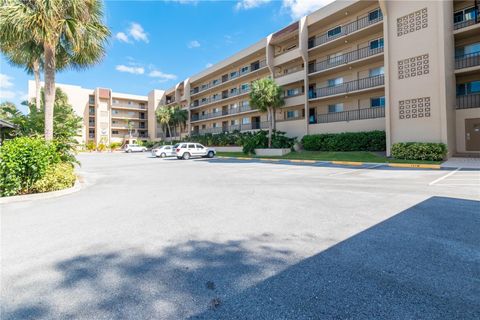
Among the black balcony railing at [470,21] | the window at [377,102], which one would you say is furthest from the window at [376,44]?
the black balcony railing at [470,21]

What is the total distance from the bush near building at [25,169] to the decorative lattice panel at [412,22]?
2473 centimetres

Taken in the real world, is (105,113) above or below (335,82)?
above

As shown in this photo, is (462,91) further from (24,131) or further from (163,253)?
(24,131)

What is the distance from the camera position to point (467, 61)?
1855 centimetres

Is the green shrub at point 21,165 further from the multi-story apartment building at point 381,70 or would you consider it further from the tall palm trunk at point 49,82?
the multi-story apartment building at point 381,70

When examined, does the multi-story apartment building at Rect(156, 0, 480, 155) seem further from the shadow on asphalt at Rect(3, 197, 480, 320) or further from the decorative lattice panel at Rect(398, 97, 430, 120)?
the shadow on asphalt at Rect(3, 197, 480, 320)

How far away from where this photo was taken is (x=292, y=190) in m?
8.91

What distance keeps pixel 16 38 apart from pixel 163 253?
1243 cm

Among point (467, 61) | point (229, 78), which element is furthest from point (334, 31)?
point (229, 78)

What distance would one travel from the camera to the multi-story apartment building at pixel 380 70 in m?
18.2

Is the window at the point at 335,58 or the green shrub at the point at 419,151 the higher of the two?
the window at the point at 335,58

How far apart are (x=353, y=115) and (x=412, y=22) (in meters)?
8.46

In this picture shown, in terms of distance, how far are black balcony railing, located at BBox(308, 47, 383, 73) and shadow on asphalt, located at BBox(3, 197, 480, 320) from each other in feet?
76.4

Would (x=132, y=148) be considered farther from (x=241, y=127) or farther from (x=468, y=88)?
(x=468, y=88)
